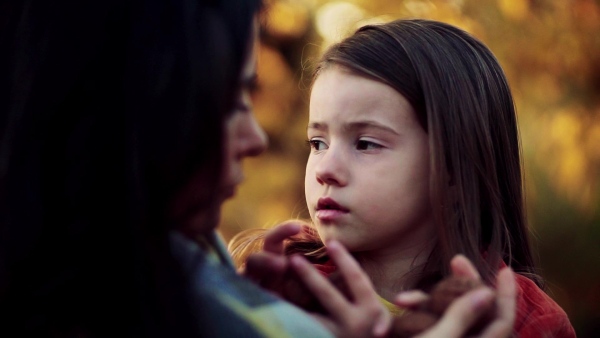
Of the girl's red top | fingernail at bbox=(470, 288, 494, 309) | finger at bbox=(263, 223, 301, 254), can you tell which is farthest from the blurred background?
fingernail at bbox=(470, 288, 494, 309)

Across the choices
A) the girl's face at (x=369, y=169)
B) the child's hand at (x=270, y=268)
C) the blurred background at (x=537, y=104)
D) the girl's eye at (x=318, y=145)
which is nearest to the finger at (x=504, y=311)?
the child's hand at (x=270, y=268)

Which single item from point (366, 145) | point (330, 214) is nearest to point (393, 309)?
point (330, 214)

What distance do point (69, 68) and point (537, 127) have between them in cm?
306

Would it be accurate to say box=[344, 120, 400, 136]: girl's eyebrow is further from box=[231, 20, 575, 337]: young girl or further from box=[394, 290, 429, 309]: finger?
box=[394, 290, 429, 309]: finger

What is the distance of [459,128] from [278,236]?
2.47ft

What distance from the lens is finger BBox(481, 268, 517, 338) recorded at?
4.35 feet

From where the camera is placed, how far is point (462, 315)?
1.29m

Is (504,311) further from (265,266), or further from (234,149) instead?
(234,149)

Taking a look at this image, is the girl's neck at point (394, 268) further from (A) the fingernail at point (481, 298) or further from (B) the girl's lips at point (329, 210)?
(A) the fingernail at point (481, 298)

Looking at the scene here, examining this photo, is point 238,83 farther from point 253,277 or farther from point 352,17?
point 352,17

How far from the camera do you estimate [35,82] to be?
1187 millimetres

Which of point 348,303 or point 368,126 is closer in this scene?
point 348,303

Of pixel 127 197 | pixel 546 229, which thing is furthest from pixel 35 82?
pixel 546 229

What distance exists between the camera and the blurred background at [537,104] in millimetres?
3773
